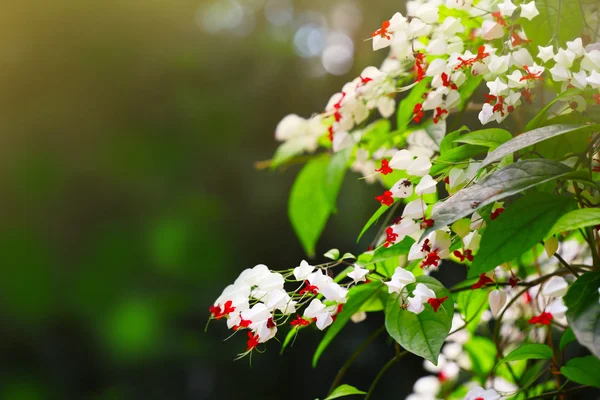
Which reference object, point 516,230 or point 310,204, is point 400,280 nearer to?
point 516,230

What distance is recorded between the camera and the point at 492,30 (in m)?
0.37

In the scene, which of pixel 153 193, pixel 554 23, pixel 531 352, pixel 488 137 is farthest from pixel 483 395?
pixel 153 193

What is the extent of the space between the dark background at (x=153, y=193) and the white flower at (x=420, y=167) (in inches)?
34.4

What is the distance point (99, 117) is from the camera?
147cm

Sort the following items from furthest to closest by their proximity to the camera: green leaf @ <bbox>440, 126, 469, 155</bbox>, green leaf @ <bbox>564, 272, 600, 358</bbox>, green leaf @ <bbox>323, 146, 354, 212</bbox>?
green leaf @ <bbox>323, 146, 354, 212</bbox>
green leaf @ <bbox>440, 126, 469, 155</bbox>
green leaf @ <bbox>564, 272, 600, 358</bbox>

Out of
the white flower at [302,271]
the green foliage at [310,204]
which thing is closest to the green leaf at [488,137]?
the white flower at [302,271]

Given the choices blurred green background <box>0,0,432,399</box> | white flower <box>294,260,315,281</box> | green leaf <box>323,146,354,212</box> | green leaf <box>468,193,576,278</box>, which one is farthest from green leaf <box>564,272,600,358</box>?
blurred green background <box>0,0,432,399</box>

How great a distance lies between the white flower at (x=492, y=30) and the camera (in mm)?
374

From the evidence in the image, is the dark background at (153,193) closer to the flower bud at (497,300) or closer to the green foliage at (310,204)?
the green foliage at (310,204)

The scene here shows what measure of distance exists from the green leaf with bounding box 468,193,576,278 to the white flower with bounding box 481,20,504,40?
0.47 feet

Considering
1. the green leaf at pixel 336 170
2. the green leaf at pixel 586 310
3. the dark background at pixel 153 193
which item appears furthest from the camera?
the dark background at pixel 153 193

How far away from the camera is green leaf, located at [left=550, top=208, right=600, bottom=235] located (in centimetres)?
25

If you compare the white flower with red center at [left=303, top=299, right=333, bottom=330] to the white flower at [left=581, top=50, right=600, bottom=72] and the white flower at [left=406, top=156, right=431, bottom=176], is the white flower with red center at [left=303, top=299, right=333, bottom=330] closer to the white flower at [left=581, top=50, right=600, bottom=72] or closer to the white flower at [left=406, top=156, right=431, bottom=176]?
the white flower at [left=406, top=156, right=431, bottom=176]

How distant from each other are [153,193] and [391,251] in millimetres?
1159
